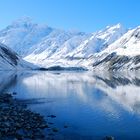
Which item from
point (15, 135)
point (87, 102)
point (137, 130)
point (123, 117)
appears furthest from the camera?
point (87, 102)

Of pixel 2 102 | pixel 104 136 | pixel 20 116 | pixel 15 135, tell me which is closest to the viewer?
pixel 15 135

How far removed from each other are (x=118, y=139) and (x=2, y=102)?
42.3 m

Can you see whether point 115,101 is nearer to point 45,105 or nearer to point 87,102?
point 87,102

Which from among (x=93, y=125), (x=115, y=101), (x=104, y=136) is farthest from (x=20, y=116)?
(x=115, y=101)

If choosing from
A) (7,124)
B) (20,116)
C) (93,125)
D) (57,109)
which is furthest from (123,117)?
(7,124)

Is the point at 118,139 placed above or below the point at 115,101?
below

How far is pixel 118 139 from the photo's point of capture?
57125 mm

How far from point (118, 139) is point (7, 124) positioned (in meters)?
18.4

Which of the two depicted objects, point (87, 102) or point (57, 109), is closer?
point (57, 109)

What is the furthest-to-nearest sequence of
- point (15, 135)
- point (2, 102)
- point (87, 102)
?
1. point (87, 102)
2. point (2, 102)
3. point (15, 135)

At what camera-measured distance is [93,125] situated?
222 feet

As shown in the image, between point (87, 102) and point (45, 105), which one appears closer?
point (45, 105)

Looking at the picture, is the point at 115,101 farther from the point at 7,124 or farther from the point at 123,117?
the point at 7,124

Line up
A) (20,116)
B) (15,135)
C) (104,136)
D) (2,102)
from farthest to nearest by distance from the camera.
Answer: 1. (2,102)
2. (20,116)
3. (104,136)
4. (15,135)
